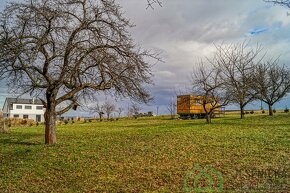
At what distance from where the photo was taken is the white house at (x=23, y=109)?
67.1 m

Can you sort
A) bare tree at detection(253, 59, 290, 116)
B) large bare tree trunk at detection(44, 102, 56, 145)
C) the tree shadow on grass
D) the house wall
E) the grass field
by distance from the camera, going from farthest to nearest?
the house wall → bare tree at detection(253, 59, 290, 116) → the tree shadow on grass → large bare tree trunk at detection(44, 102, 56, 145) → the grass field

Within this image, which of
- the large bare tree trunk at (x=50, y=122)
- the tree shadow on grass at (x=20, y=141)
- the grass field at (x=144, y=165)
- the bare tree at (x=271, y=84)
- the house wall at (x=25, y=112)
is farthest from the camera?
the house wall at (x=25, y=112)

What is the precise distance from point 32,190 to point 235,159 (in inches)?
255

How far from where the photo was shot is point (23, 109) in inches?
2687

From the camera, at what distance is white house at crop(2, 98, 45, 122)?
6706cm

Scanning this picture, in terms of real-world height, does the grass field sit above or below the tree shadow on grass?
below

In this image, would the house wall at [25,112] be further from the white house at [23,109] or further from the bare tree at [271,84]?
the bare tree at [271,84]

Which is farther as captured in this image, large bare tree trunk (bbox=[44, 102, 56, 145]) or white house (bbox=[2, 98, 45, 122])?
white house (bbox=[2, 98, 45, 122])

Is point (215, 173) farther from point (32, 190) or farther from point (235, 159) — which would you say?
point (32, 190)

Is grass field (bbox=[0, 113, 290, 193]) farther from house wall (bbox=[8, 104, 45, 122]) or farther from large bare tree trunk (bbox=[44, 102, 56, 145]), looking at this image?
house wall (bbox=[8, 104, 45, 122])

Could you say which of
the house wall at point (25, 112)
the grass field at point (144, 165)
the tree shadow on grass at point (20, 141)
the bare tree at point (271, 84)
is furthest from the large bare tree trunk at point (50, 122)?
the house wall at point (25, 112)

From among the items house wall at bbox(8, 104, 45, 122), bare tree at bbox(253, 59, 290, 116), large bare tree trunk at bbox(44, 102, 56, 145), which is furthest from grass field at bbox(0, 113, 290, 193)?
house wall at bbox(8, 104, 45, 122)

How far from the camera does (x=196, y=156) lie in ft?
32.0

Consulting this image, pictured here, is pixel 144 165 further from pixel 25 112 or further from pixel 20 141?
pixel 25 112
